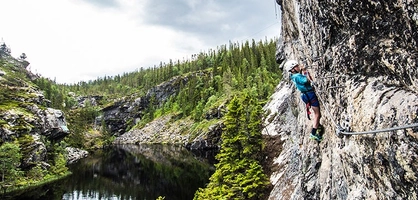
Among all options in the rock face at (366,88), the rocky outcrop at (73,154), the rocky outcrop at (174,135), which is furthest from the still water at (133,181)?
the rock face at (366,88)

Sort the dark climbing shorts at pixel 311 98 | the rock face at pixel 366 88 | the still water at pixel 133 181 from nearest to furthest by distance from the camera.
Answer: the rock face at pixel 366 88 < the dark climbing shorts at pixel 311 98 < the still water at pixel 133 181

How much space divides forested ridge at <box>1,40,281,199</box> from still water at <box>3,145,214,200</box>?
11.6m

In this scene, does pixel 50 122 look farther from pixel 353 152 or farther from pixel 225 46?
pixel 225 46

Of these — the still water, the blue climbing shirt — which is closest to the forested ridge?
the still water

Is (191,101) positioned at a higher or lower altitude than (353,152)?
higher

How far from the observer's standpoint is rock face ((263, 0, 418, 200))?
5.12 meters

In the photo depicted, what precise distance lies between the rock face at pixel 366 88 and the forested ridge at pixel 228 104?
1677 cm

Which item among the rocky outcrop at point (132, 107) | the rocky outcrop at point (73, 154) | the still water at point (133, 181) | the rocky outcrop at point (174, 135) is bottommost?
the still water at point (133, 181)

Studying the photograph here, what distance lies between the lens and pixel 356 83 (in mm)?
7133

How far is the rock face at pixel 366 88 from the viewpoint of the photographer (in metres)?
5.12

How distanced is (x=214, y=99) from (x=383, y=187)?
4147 inches

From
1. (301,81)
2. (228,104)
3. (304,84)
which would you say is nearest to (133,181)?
(228,104)

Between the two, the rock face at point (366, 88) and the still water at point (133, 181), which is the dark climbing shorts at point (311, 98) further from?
the still water at point (133, 181)

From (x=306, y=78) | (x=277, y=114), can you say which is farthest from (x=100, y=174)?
(x=306, y=78)
